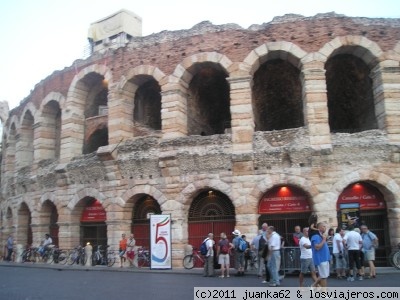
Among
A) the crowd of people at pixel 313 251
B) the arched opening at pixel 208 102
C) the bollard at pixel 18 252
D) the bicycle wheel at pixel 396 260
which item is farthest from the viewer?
the bollard at pixel 18 252

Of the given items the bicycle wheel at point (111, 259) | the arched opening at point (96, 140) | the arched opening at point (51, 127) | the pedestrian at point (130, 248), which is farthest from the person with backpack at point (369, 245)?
the arched opening at point (51, 127)

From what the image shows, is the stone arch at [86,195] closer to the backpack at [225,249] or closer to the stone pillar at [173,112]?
the stone pillar at [173,112]

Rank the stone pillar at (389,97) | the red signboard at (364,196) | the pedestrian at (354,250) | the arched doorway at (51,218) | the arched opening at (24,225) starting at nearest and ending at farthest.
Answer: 1. the pedestrian at (354,250)
2. the stone pillar at (389,97)
3. the red signboard at (364,196)
4. the arched doorway at (51,218)
5. the arched opening at (24,225)

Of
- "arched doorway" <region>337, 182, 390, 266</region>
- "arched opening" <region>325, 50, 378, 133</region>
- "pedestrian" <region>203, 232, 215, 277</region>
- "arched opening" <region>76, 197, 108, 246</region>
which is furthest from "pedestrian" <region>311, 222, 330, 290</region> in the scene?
Answer: "arched opening" <region>76, 197, 108, 246</region>

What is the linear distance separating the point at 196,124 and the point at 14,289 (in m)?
10.2

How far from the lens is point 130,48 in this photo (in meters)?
16.8

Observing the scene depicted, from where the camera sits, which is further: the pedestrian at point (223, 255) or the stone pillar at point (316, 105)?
the stone pillar at point (316, 105)

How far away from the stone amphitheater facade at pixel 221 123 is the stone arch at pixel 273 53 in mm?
38

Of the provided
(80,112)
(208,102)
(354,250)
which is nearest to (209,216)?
(354,250)

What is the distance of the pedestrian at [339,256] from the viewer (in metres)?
10.8

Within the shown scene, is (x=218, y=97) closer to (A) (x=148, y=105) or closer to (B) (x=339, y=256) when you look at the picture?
(A) (x=148, y=105)

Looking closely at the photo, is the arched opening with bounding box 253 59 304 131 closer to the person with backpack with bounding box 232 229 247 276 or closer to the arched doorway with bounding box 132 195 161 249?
the arched doorway with bounding box 132 195 161 249

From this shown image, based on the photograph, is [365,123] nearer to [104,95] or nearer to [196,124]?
[196,124]

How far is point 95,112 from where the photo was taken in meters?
19.9
